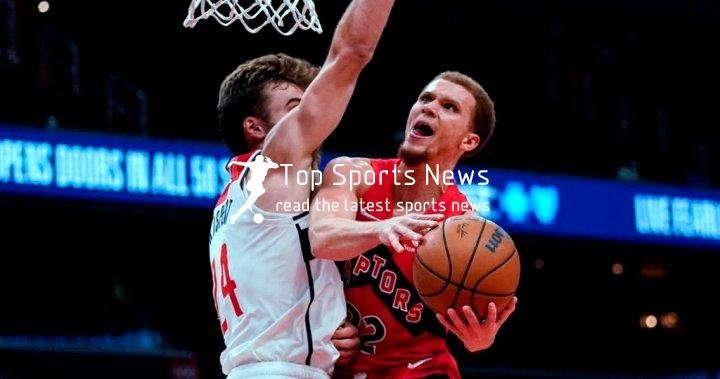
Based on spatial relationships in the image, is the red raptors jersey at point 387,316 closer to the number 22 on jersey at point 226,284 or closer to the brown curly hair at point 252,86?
the number 22 on jersey at point 226,284

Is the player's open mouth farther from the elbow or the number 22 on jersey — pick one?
the number 22 on jersey

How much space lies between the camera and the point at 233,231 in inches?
174

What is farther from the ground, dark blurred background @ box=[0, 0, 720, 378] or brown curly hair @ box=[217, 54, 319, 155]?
brown curly hair @ box=[217, 54, 319, 155]

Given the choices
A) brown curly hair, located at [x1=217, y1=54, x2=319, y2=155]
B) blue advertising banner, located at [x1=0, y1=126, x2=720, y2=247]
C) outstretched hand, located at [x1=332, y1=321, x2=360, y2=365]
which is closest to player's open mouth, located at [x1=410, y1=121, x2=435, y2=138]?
brown curly hair, located at [x1=217, y1=54, x2=319, y2=155]

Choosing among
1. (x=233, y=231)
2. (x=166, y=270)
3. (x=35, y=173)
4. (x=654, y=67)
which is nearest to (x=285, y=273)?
(x=233, y=231)

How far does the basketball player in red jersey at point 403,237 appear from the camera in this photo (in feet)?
13.7

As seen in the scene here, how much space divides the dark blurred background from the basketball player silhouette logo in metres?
5.83

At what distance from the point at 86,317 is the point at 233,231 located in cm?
767

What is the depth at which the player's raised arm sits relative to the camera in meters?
4.16

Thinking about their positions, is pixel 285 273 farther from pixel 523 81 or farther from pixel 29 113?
pixel 523 81

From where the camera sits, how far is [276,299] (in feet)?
14.0

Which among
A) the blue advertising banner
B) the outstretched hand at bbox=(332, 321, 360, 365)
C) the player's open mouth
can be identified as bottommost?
the blue advertising banner

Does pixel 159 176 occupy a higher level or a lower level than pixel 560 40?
lower

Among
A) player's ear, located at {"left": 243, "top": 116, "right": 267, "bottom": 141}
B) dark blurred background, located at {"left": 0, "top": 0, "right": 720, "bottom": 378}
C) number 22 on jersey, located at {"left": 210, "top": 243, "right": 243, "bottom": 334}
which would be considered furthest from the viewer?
dark blurred background, located at {"left": 0, "top": 0, "right": 720, "bottom": 378}
